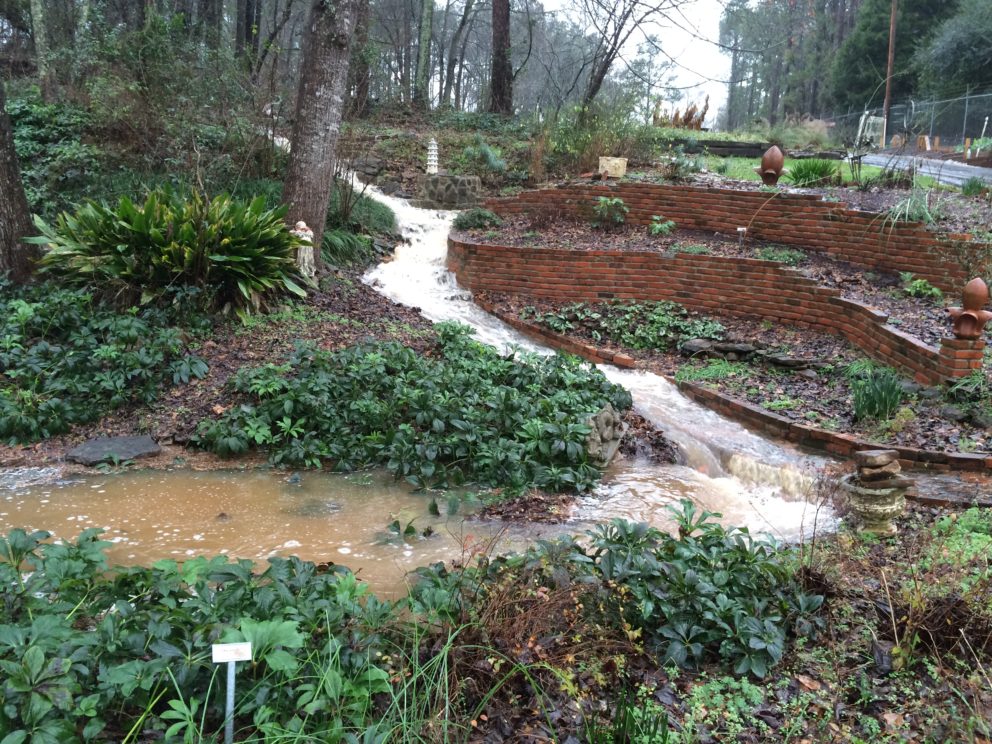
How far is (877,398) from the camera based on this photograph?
5.85 m

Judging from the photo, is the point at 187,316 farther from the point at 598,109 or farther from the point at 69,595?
the point at 598,109

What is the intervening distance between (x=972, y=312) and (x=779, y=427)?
5.56ft

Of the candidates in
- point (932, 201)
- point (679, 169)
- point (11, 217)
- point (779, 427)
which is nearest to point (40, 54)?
point (11, 217)

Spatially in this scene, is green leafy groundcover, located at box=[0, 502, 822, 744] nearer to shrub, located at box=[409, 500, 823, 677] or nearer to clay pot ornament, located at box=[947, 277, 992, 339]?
shrub, located at box=[409, 500, 823, 677]

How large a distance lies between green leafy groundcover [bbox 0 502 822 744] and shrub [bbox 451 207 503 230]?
8.39m

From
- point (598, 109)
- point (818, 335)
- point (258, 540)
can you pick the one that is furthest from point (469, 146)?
point (258, 540)

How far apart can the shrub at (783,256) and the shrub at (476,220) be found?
3.99 m

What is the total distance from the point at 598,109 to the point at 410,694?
508 inches

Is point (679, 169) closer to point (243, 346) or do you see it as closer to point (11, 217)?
point (243, 346)

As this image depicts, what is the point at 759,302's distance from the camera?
341 inches

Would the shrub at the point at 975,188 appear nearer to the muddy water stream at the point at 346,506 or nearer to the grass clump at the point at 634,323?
the grass clump at the point at 634,323

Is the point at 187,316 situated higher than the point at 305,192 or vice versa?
the point at 305,192

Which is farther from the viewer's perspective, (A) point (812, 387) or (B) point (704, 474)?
→ (A) point (812, 387)

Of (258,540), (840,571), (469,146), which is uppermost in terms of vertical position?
(469,146)
